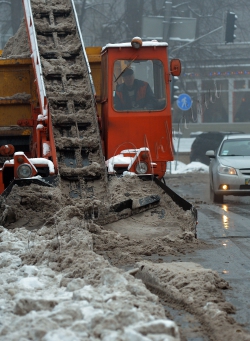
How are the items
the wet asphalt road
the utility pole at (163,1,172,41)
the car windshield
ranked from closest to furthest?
the wet asphalt road, the car windshield, the utility pole at (163,1,172,41)

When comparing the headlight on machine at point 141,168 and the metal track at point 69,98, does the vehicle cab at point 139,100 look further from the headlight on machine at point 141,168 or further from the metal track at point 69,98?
the headlight on machine at point 141,168

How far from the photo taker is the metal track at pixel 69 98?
9.95 metres

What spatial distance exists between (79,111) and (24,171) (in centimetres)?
163

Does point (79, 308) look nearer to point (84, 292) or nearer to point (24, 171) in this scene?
point (84, 292)

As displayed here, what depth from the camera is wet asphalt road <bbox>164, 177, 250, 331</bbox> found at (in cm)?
611

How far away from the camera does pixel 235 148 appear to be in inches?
706

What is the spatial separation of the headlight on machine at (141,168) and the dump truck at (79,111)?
16mm

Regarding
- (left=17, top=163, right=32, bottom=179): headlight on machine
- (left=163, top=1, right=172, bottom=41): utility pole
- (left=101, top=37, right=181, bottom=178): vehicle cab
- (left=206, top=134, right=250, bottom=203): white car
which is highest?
(left=163, top=1, right=172, bottom=41): utility pole

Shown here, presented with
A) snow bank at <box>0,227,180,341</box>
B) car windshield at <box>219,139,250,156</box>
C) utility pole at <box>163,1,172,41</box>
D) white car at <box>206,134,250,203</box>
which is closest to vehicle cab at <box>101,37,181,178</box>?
snow bank at <box>0,227,180,341</box>

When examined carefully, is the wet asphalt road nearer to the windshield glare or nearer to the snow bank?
the snow bank

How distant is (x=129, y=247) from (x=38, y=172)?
7.19 feet

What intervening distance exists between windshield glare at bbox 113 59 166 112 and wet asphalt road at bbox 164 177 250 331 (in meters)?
2.06

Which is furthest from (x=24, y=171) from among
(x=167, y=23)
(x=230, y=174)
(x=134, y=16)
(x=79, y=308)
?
(x=134, y=16)

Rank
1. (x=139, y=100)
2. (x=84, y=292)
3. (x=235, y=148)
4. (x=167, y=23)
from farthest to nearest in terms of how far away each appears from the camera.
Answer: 1. (x=167, y=23)
2. (x=235, y=148)
3. (x=139, y=100)
4. (x=84, y=292)
